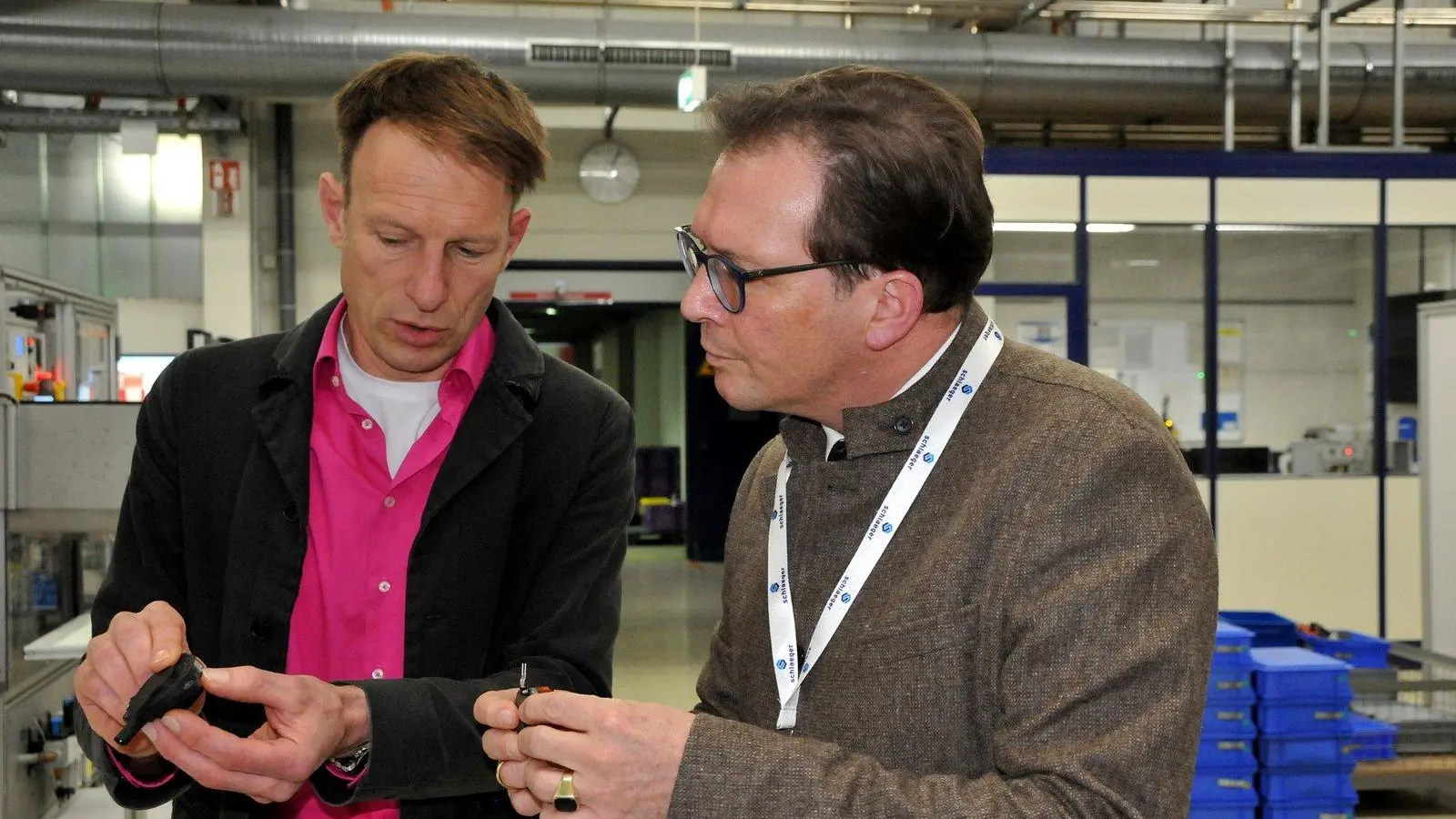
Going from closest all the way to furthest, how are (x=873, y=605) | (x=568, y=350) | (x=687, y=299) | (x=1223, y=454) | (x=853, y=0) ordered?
(x=873, y=605)
(x=687, y=299)
(x=853, y=0)
(x=1223, y=454)
(x=568, y=350)

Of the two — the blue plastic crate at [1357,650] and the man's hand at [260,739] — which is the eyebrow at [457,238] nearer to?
the man's hand at [260,739]

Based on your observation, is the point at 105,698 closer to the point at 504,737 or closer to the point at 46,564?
the point at 504,737

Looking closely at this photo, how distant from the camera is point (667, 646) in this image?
886 cm

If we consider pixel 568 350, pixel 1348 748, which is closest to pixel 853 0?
pixel 1348 748

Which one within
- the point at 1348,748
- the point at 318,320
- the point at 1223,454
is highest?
the point at 318,320

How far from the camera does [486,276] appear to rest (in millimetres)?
1718

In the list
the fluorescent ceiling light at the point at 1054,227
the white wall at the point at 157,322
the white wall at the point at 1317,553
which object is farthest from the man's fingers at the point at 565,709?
the white wall at the point at 157,322

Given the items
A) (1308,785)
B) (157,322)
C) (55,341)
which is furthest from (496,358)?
(157,322)

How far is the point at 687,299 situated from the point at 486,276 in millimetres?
388

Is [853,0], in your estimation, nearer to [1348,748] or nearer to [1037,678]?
[1348,748]

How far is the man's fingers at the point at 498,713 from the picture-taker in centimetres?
129

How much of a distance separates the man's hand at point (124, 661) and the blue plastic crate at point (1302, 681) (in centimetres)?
A: 421

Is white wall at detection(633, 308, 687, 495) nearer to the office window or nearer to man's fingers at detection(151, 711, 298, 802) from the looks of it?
the office window

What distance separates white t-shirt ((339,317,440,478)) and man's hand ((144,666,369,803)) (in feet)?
1.45
